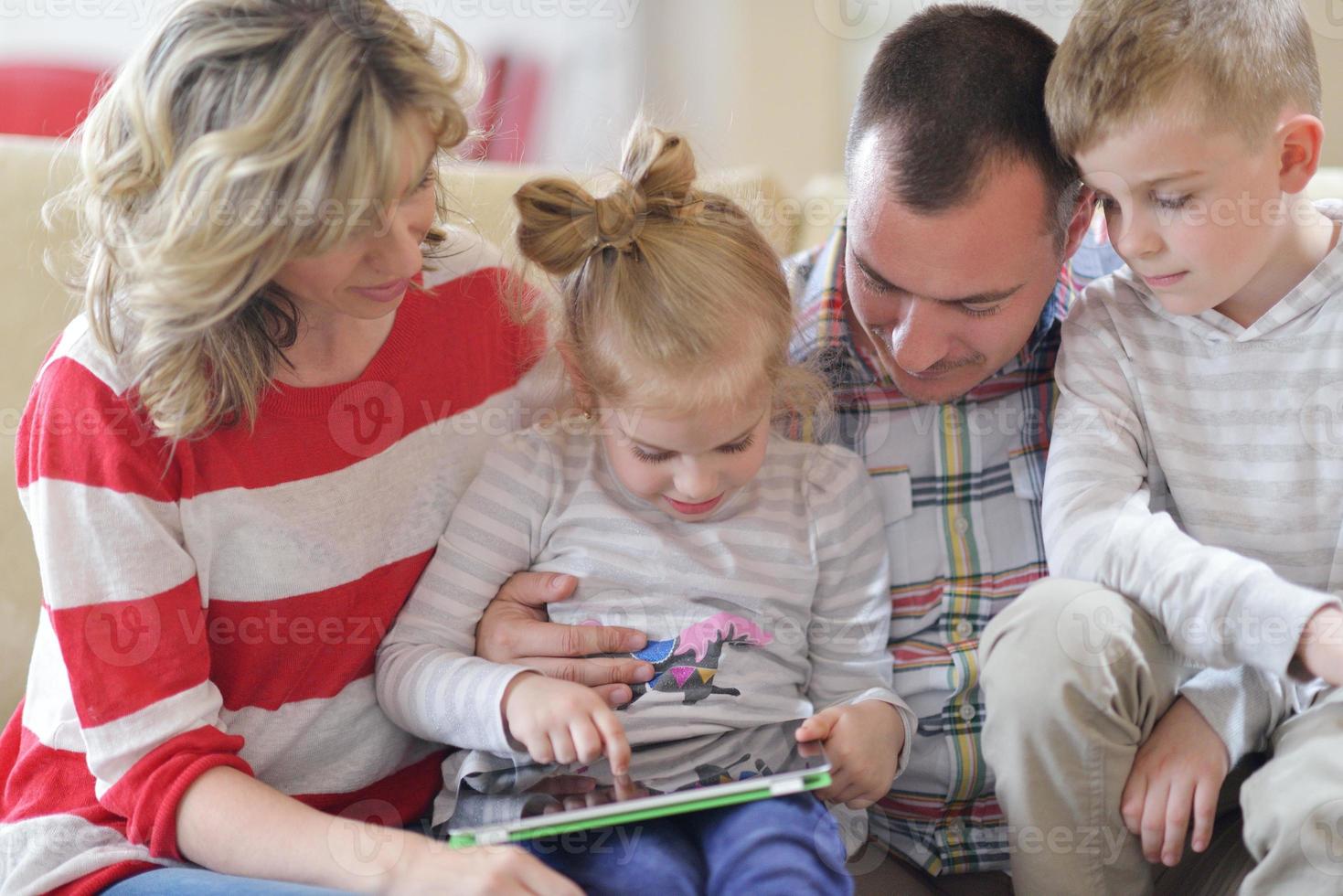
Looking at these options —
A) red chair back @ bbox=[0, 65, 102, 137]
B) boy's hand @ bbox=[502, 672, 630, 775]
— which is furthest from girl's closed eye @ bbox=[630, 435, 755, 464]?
red chair back @ bbox=[0, 65, 102, 137]

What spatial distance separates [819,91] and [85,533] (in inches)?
91.8

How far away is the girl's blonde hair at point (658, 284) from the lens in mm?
1077

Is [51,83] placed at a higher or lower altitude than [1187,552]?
higher

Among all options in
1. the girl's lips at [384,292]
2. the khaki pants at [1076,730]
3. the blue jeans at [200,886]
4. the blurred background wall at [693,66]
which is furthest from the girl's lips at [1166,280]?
the blurred background wall at [693,66]

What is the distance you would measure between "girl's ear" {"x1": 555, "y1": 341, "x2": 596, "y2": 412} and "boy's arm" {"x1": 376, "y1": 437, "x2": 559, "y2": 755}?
0.06m

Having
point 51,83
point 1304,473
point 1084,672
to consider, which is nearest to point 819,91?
point 51,83

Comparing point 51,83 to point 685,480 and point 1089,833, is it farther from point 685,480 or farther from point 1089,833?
point 1089,833

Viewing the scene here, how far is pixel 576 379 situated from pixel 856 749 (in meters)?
0.43

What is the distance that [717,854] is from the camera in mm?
966

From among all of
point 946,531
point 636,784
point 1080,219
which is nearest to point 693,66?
point 1080,219

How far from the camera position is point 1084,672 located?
3.12ft

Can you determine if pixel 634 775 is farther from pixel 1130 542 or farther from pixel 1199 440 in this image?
pixel 1199 440

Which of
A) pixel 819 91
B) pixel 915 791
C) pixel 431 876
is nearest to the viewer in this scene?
pixel 431 876

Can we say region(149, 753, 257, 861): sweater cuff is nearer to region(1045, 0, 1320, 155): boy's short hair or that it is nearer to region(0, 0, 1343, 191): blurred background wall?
region(1045, 0, 1320, 155): boy's short hair
